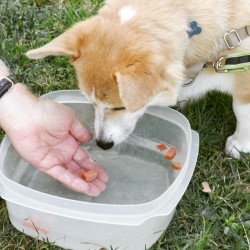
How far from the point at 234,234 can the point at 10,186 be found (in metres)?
0.97

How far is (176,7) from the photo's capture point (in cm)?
204

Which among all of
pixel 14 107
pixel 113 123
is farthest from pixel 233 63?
pixel 14 107

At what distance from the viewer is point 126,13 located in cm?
200

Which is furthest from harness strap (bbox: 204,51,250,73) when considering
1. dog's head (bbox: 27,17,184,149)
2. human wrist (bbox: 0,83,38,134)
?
human wrist (bbox: 0,83,38,134)

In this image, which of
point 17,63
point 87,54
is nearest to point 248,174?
point 87,54

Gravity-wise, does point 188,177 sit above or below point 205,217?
above

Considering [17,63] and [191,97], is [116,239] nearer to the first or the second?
[191,97]

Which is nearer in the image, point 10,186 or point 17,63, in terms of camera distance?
point 10,186

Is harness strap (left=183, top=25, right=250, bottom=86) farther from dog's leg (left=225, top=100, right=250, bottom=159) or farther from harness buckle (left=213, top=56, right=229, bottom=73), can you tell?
dog's leg (left=225, top=100, right=250, bottom=159)

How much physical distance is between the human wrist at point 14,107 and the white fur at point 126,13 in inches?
23.4

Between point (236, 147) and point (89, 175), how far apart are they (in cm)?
74

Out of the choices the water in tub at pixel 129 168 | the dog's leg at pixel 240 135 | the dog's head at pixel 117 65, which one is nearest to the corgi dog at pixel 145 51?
the dog's head at pixel 117 65

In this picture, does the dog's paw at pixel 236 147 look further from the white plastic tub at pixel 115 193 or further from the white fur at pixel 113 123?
the white fur at pixel 113 123

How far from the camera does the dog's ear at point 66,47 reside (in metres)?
1.93
